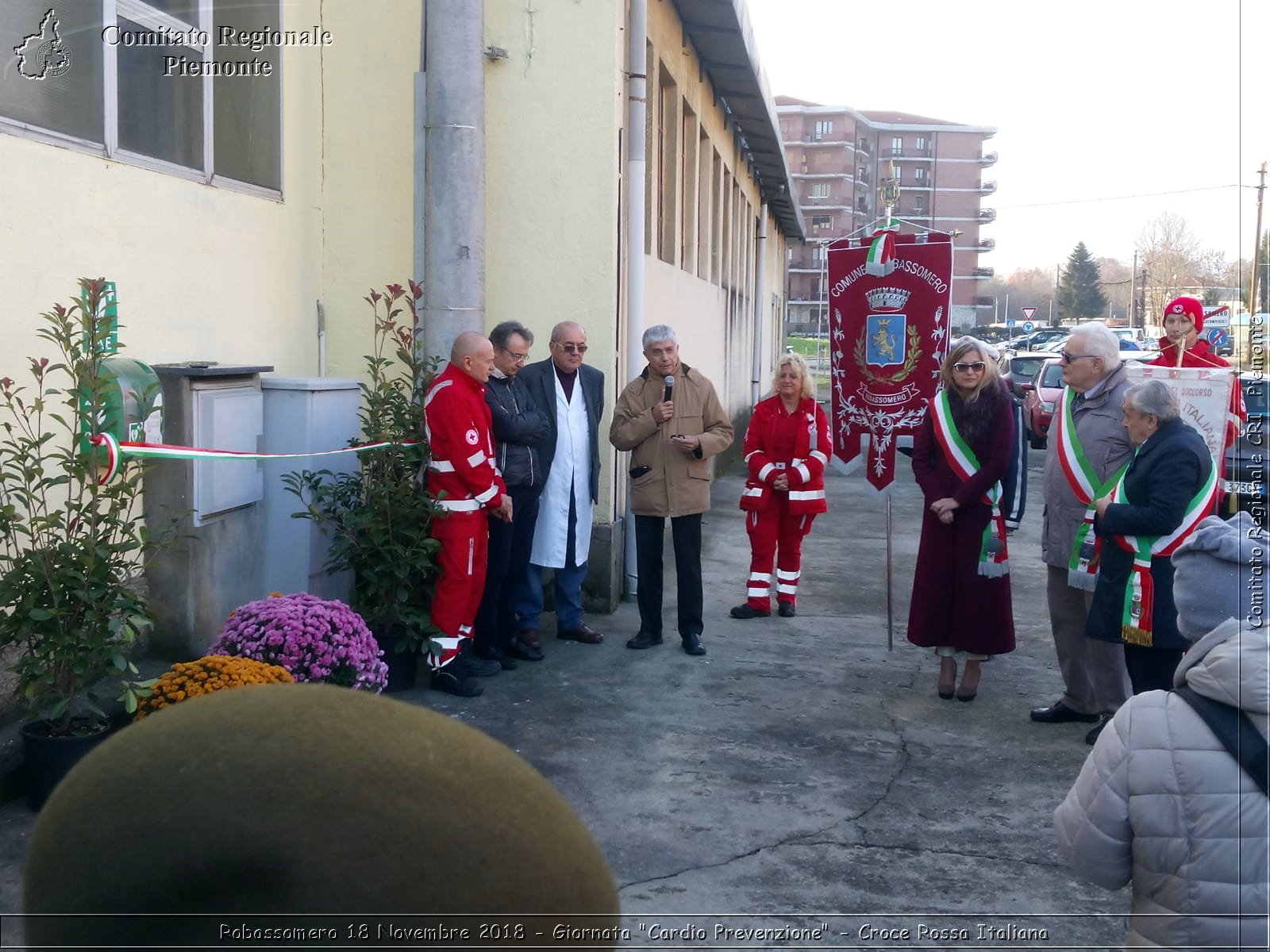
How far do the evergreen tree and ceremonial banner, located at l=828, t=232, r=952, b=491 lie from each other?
105 metres

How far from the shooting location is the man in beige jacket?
277 inches

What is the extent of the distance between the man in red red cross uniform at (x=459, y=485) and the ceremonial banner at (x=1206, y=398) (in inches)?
141

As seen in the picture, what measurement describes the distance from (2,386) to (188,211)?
78.5 inches

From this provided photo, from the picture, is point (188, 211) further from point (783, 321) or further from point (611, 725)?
point (783, 321)

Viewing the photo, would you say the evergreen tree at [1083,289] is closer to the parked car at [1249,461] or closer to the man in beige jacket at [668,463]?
the parked car at [1249,461]

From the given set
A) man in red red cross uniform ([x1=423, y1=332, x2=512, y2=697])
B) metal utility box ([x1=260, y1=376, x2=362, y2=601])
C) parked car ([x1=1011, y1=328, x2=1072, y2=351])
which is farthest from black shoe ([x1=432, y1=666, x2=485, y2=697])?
parked car ([x1=1011, y1=328, x2=1072, y2=351])

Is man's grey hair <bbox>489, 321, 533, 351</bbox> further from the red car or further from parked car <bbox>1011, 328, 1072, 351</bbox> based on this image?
parked car <bbox>1011, 328, 1072, 351</bbox>

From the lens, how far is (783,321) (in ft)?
127

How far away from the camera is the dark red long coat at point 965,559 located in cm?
612

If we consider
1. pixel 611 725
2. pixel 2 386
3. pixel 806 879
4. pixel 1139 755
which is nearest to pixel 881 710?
pixel 611 725

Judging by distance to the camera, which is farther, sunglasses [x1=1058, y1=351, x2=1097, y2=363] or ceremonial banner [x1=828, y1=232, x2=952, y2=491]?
ceremonial banner [x1=828, y1=232, x2=952, y2=491]

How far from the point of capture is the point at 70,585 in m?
4.18

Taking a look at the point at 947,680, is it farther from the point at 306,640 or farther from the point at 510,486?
the point at 306,640

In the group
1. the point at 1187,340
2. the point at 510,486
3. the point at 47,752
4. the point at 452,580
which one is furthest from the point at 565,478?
the point at 1187,340
